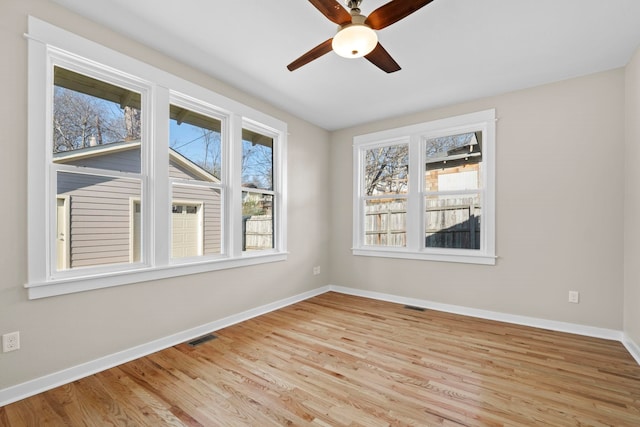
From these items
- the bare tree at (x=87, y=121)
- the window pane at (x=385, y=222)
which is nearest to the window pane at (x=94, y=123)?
the bare tree at (x=87, y=121)

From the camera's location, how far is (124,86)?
2594 millimetres

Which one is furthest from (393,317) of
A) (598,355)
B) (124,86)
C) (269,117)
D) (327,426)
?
(124,86)

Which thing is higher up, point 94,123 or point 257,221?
point 94,123

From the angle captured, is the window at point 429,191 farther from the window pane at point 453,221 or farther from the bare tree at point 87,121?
the bare tree at point 87,121

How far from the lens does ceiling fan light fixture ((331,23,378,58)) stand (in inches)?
72.8

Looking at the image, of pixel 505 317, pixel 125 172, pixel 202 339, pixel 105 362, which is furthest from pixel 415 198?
pixel 105 362

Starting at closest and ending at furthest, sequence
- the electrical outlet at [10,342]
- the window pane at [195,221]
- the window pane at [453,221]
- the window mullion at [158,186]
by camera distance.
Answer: the electrical outlet at [10,342] → the window mullion at [158,186] → the window pane at [195,221] → the window pane at [453,221]

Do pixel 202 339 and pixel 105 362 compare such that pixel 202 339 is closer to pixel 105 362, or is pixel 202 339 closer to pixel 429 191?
pixel 105 362

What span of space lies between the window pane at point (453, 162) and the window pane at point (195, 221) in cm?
285

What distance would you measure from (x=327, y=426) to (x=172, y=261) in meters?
2.05

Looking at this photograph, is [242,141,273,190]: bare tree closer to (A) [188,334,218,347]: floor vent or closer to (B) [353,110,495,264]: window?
(B) [353,110,495,264]: window

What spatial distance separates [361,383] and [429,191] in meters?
2.78

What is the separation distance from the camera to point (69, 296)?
87.2 inches

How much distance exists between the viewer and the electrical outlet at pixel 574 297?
3.14 metres
